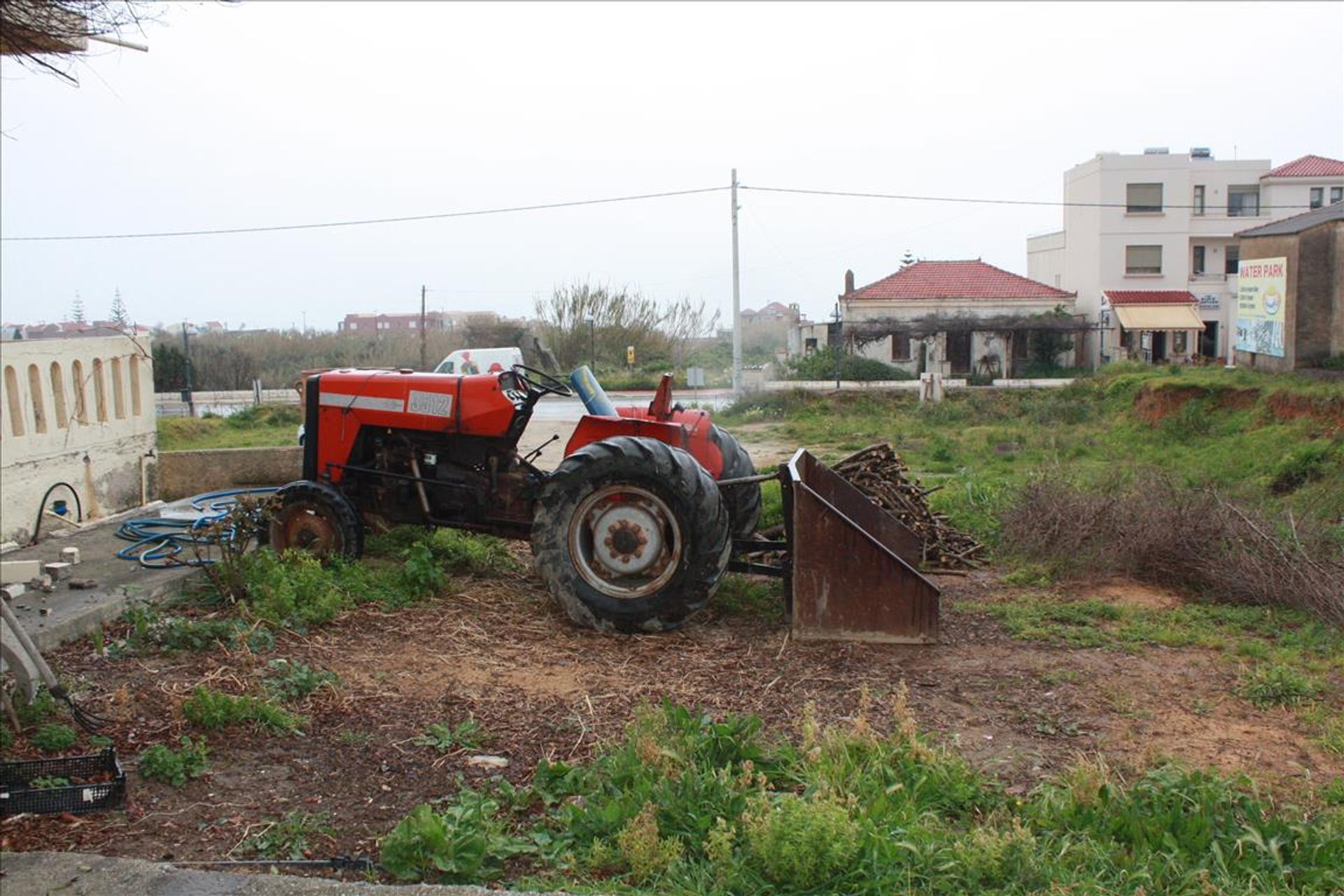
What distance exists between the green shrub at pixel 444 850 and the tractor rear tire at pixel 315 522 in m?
4.18

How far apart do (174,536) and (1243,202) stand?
50554 millimetres

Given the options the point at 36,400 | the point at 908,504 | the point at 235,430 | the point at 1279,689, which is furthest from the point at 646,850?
the point at 235,430

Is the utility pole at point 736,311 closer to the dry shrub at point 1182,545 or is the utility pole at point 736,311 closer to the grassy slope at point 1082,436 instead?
the grassy slope at point 1082,436

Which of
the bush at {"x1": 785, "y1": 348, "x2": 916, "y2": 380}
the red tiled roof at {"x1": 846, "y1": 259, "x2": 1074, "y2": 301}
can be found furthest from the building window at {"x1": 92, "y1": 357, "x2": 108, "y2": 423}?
the red tiled roof at {"x1": 846, "y1": 259, "x2": 1074, "y2": 301}

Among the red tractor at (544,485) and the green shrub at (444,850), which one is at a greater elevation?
the red tractor at (544,485)

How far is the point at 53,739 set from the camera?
4.66m

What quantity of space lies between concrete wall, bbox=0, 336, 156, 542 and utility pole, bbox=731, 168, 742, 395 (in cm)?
2247

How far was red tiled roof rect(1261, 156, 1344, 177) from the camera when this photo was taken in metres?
47.5

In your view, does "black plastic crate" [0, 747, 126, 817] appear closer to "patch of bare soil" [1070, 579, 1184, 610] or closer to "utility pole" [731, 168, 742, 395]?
"patch of bare soil" [1070, 579, 1184, 610]

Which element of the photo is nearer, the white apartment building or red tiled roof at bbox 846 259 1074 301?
red tiled roof at bbox 846 259 1074 301

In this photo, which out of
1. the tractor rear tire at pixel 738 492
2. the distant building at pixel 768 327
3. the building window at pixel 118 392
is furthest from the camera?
the distant building at pixel 768 327

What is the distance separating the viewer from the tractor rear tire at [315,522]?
7.84m

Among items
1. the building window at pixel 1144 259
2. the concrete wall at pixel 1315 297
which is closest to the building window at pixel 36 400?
the concrete wall at pixel 1315 297

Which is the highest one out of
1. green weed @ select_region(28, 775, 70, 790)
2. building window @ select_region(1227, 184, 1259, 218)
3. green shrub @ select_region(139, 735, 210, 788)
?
building window @ select_region(1227, 184, 1259, 218)
